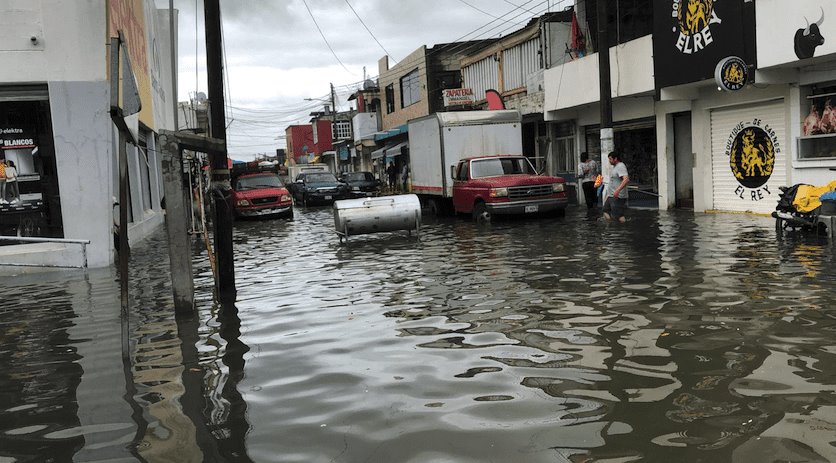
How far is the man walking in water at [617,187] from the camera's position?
52.4 feet

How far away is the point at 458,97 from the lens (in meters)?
32.1

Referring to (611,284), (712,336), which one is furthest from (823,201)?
(712,336)

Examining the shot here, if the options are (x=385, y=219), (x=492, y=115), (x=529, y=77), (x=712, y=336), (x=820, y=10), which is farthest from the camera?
(x=529, y=77)

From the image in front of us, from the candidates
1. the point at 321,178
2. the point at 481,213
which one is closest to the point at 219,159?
the point at 481,213

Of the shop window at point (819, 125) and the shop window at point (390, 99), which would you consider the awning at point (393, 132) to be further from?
the shop window at point (819, 125)

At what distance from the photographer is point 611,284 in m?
8.98

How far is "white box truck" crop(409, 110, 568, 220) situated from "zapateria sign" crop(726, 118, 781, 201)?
414 centimetres

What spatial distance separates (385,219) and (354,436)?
35.3 feet

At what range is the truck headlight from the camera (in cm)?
1839

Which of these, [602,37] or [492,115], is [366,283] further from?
[492,115]

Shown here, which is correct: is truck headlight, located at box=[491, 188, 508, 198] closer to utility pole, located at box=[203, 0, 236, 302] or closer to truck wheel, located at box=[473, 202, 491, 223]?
truck wheel, located at box=[473, 202, 491, 223]

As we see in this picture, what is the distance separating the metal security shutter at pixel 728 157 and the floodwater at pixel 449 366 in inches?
234

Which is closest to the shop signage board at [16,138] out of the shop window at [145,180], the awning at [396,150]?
the shop window at [145,180]

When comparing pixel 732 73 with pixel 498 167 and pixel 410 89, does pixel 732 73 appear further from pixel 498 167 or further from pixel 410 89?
pixel 410 89
